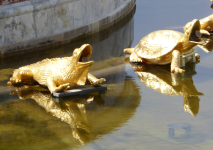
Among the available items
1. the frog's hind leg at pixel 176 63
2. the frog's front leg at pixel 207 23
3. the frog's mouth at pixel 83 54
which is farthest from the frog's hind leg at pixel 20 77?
the frog's front leg at pixel 207 23

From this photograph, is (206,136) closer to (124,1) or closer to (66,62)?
(66,62)

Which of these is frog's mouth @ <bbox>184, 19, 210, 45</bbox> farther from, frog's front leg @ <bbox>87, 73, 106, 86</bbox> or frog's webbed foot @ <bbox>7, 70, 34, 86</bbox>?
frog's webbed foot @ <bbox>7, 70, 34, 86</bbox>

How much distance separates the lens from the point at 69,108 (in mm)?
5617

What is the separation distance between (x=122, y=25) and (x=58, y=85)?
6.16 m

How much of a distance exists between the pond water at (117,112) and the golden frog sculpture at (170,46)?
26cm

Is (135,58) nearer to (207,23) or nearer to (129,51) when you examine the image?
(129,51)

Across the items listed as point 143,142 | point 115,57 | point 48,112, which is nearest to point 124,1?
point 115,57

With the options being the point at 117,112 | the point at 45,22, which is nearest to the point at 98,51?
the point at 45,22

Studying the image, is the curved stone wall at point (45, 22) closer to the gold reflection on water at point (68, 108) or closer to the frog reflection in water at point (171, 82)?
the gold reflection on water at point (68, 108)

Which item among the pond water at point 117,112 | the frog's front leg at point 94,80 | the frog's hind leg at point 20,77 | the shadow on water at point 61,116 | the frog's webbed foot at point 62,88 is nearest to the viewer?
the pond water at point 117,112

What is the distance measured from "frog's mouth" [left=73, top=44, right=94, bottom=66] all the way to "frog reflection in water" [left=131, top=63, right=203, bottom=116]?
1.42 metres

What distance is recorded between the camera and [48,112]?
18.0ft

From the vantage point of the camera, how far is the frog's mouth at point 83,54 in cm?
604

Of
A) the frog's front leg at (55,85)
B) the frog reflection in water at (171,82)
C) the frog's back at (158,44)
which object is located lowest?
the frog reflection in water at (171,82)
